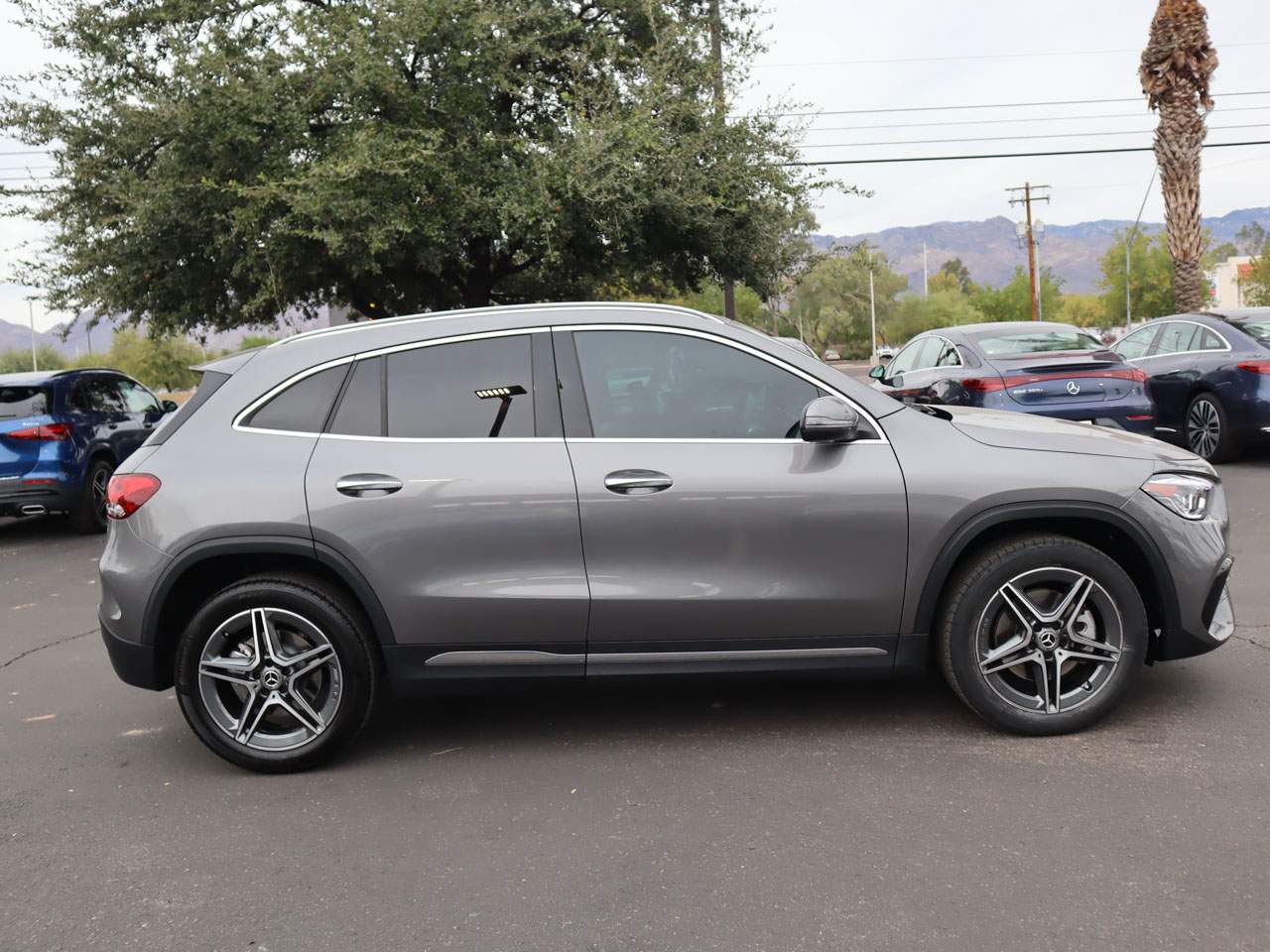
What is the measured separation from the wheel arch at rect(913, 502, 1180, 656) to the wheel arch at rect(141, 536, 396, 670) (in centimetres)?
203

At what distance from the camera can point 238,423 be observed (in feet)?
13.9

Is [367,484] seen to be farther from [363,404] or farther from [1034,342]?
[1034,342]

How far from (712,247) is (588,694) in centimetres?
1243

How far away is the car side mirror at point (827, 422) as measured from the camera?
158 inches

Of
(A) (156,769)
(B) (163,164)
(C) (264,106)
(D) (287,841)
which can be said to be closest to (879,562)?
(D) (287,841)

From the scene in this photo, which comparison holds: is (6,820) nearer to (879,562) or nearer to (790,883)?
(790,883)

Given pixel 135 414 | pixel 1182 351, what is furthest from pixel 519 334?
pixel 1182 351

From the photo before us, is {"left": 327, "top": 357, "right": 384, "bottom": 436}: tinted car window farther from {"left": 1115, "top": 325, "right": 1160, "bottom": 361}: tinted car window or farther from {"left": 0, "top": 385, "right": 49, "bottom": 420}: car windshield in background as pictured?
{"left": 1115, "top": 325, "right": 1160, "bottom": 361}: tinted car window

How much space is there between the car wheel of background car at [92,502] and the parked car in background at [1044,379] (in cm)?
779

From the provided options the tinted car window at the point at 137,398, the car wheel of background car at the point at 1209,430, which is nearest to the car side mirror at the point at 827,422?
the car wheel of background car at the point at 1209,430

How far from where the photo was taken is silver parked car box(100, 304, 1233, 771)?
405cm

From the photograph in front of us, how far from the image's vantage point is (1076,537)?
4293 millimetres

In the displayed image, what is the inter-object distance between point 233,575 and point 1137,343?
37.6 ft

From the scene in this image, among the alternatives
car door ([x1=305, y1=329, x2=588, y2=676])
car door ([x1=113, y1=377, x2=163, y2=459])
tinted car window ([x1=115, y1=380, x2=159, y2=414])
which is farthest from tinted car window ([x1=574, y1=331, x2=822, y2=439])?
tinted car window ([x1=115, y1=380, x2=159, y2=414])
